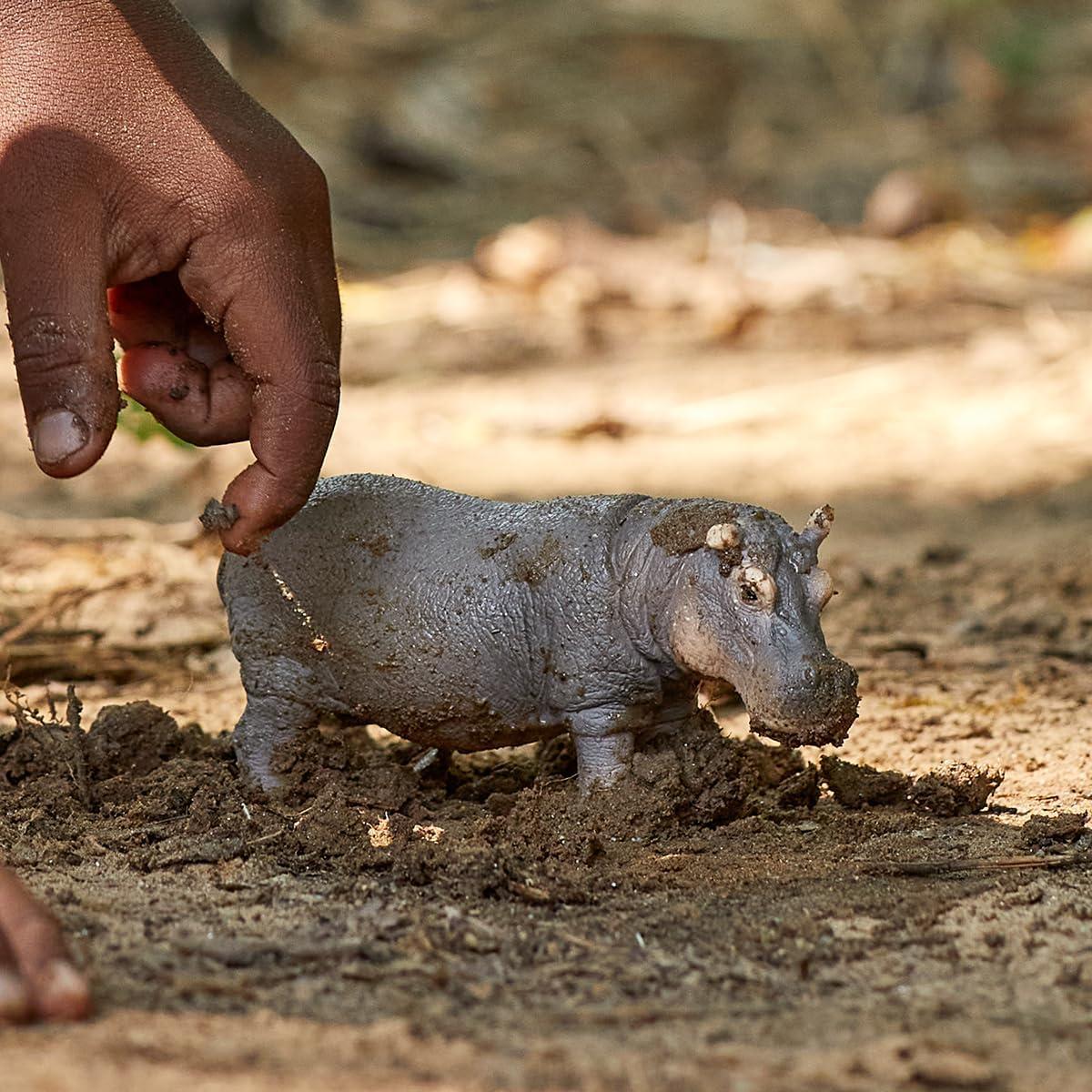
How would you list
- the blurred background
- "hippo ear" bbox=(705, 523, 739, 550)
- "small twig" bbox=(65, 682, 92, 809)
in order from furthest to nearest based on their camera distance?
the blurred background
"small twig" bbox=(65, 682, 92, 809)
"hippo ear" bbox=(705, 523, 739, 550)

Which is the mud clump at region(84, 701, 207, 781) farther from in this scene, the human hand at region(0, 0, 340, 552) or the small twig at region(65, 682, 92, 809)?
the human hand at region(0, 0, 340, 552)

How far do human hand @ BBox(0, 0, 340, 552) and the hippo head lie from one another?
0.80 m

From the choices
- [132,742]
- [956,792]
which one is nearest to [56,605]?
[132,742]

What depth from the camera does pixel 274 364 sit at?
3.19 m

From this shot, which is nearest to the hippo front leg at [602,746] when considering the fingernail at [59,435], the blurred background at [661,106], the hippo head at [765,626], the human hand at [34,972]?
the hippo head at [765,626]

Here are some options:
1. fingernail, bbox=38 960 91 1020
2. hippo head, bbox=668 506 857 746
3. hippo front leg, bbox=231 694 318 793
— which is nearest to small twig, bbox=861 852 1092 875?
hippo head, bbox=668 506 857 746

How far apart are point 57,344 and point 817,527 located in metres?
1.52

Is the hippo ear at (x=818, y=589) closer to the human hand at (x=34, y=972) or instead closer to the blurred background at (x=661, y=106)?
the human hand at (x=34, y=972)

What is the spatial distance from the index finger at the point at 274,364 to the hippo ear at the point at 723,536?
2.54 feet

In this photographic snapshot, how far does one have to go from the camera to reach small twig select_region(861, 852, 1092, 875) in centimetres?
318

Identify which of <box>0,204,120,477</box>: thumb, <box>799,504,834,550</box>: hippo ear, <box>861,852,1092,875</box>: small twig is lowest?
<box>861,852,1092,875</box>: small twig

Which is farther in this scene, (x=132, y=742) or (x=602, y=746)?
(x=132, y=742)

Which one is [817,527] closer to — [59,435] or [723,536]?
[723,536]

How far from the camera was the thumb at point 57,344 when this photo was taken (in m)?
2.95
